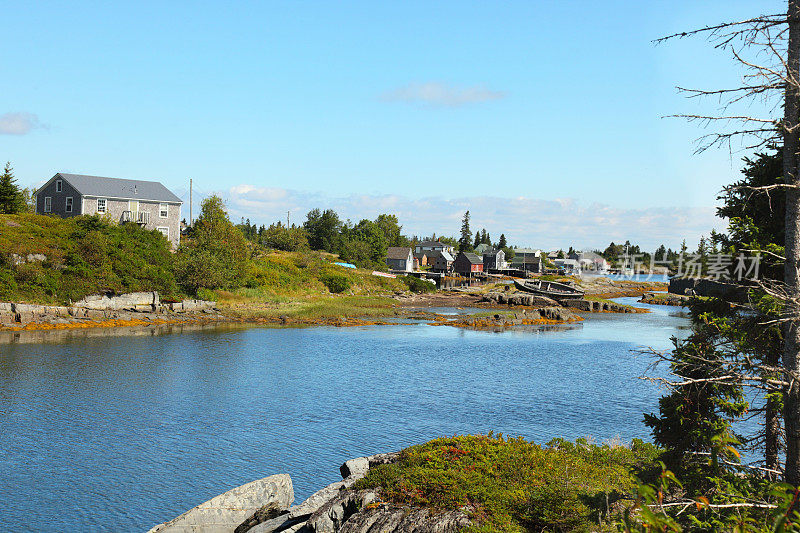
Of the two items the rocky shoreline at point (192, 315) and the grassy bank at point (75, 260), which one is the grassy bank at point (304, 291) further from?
the grassy bank at point (75, 260)

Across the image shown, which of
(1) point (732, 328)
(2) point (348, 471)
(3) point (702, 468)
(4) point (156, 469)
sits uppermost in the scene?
(1) point (732, 328)

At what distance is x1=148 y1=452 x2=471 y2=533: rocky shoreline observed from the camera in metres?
11.8

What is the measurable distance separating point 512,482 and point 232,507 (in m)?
7.75

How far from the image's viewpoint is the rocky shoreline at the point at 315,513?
1178 cm

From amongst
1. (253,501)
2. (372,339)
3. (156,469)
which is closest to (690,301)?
(253,501)

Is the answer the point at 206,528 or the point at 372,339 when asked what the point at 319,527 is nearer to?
the point at 206,528

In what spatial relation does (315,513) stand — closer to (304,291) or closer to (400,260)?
(304,291)

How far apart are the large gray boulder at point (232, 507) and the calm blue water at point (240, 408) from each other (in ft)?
9.45

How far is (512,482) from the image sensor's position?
44.2ft

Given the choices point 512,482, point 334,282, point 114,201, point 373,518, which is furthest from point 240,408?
point 334,282

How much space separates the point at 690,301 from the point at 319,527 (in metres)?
10.8

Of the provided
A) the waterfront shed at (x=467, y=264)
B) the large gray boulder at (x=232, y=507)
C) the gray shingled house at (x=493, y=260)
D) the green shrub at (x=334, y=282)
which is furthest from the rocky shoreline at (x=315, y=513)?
the gray shingled house at (x=493, y=260)

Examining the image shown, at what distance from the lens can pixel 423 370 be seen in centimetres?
4228

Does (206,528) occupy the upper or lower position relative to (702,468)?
lower
